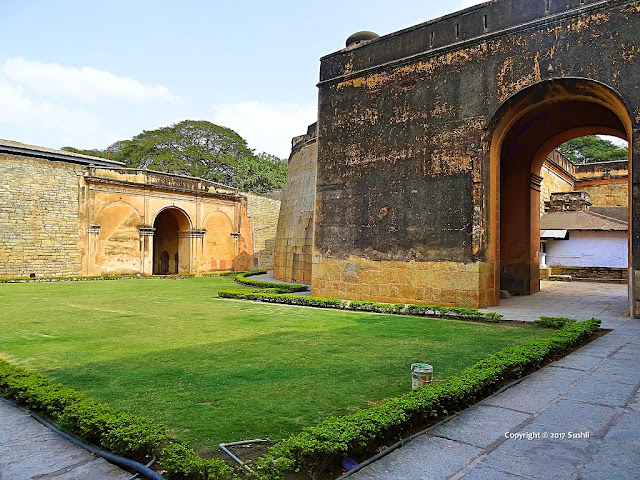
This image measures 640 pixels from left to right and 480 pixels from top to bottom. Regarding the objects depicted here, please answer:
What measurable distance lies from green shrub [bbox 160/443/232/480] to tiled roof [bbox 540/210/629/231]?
64.8ft

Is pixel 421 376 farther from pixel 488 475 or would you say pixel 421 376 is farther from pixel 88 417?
pixel 88 417

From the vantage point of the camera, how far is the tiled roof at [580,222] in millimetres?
18406

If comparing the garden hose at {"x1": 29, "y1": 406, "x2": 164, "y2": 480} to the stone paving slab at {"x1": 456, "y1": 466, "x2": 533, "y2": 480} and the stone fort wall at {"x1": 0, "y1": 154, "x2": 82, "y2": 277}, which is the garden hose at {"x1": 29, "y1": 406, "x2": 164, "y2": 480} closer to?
the stone paving slab at {"x1": 456, "y1": 466, "x2": 533, "y2": 480}

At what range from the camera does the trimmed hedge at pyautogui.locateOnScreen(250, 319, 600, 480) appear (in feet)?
8.20

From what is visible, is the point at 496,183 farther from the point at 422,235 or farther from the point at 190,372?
the point at 190,372

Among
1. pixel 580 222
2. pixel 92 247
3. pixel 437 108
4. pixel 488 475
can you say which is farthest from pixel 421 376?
pixel 92 247

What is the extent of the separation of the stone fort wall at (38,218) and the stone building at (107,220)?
39 mm

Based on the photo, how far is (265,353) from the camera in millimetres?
5551

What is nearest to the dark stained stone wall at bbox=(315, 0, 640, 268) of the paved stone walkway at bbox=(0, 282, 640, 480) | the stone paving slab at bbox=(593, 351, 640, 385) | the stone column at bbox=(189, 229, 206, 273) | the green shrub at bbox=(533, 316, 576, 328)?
the green shrub at bbox=(533, 316, 576, 328)

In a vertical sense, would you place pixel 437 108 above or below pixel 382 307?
above

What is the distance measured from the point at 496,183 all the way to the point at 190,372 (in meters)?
8.19

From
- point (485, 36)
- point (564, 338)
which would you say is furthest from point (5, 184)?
point (564, 338)

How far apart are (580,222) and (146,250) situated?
21.4 metres

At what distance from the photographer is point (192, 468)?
7.70ft
